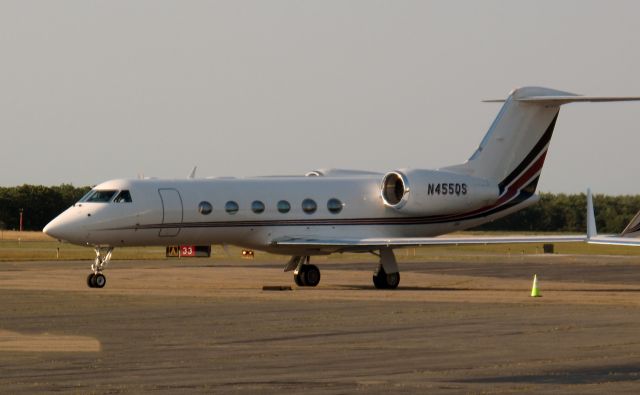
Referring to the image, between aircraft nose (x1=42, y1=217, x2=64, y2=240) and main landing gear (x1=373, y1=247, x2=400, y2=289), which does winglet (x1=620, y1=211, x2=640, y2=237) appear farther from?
aircraft nose (x1=42, y1=217, x2=64, y2=240)

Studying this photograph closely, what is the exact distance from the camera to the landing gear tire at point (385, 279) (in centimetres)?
3512

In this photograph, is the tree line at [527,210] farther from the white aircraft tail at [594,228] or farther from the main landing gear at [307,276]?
the white aircraft tail at [594,228]

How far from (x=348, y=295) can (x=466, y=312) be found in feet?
21.1

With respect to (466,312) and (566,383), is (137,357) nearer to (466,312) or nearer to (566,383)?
(566,383)

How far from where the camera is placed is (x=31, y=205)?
92875 mm

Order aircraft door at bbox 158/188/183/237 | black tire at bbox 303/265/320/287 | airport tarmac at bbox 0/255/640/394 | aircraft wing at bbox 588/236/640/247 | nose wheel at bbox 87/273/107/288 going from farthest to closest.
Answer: black tire at bbox 303/265/320/287, aircraft door at bbox 158/188/183/237, nose wheel at bbox 87/273/107/288, aircraft wing at bbox 588/236/640/247, airport tarmac at bbox 0/255/640/394

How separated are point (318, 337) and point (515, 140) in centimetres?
1983

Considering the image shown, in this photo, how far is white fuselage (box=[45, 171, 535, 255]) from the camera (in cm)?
3400

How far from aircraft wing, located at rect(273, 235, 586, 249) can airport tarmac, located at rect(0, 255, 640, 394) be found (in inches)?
46.3

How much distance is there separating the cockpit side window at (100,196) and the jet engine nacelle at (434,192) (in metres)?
7.54

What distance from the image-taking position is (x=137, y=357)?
16.8 metres

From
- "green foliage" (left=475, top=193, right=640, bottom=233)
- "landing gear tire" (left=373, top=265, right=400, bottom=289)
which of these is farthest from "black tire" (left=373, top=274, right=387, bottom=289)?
"green foliage" (left=475, top=193, right=640, bottom=233)

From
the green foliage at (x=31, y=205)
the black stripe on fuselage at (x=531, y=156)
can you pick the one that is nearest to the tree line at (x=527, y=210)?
the green foliage at (x=31, y=205)

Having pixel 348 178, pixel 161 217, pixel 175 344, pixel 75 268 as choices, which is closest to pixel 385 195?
pixel 348 178
